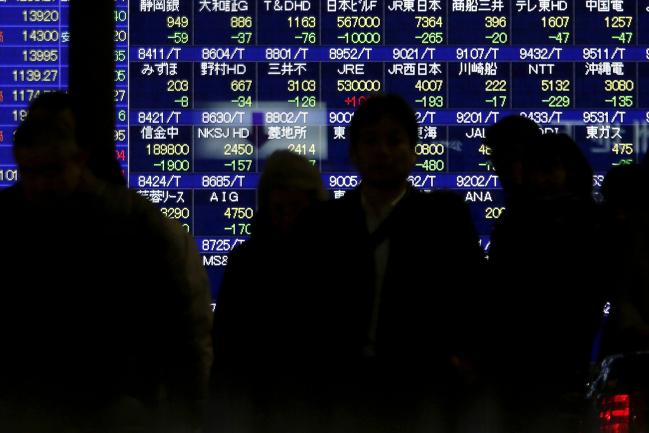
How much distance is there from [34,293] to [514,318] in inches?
68.3

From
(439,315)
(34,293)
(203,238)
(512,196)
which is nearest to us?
(34,293)

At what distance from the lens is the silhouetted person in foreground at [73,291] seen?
147 inches

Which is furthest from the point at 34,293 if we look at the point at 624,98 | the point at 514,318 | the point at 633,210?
the point at 624,98

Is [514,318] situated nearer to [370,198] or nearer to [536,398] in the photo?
[536,398]

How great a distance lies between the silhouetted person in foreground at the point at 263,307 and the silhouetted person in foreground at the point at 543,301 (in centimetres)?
77

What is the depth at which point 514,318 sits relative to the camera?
475cm

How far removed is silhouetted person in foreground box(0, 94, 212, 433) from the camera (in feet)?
12.2

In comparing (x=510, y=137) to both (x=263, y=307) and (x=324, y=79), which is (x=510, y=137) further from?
(x=324, y=79)

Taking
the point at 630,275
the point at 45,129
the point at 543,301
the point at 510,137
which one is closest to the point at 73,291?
the point at 45,129

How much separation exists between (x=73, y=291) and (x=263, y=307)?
4.58ft

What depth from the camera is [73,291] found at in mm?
3750

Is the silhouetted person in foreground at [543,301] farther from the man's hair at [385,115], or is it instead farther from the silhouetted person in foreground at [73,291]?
the silhouetted person in foreground at [73,291]

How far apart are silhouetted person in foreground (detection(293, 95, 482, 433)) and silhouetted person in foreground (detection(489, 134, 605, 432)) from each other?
0.44m

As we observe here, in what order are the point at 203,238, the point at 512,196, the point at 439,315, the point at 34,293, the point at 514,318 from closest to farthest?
the point at 34,293 < the point at 439,315 < the point at 514,318 < the point at 512,196 < the point at 203,238
